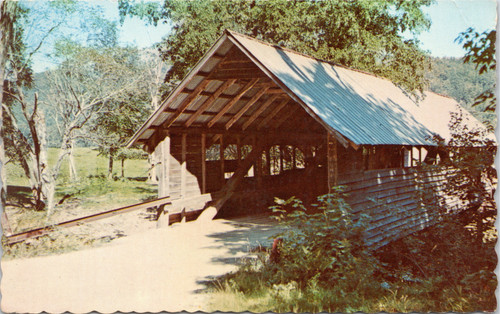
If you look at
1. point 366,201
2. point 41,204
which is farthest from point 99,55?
point 366,201

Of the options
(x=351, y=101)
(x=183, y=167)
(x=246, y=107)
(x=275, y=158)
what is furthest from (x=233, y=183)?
(x=275, y=158)

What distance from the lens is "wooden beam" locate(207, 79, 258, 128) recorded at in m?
11.8

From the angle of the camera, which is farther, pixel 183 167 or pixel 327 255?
pixel 183 167

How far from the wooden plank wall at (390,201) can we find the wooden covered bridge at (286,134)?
0.11 feet

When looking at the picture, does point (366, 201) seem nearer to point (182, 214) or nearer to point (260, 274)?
point (260, 274)

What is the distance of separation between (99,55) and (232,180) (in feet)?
30.4

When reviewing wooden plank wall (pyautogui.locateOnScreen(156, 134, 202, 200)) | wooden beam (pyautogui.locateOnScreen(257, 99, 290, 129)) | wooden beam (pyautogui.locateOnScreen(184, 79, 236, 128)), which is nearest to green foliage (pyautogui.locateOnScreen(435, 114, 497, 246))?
wooden beam (pyautogui.locateOnScreen(257, 99, 290, 129))

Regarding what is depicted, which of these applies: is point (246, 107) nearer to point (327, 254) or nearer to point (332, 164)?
point (332, 164)

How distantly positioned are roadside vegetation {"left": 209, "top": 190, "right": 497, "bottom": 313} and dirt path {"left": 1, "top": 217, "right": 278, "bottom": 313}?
75 cm

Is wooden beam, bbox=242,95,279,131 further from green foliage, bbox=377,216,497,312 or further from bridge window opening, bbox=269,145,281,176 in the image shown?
green foliage, bbox=377,216,497,312

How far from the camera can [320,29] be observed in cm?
2248

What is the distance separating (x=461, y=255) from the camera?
9.04 metres

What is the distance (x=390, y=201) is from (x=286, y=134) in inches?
176

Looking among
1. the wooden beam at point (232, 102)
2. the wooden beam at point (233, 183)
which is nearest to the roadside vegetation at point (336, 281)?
the wooden beam at point (232, 102)
